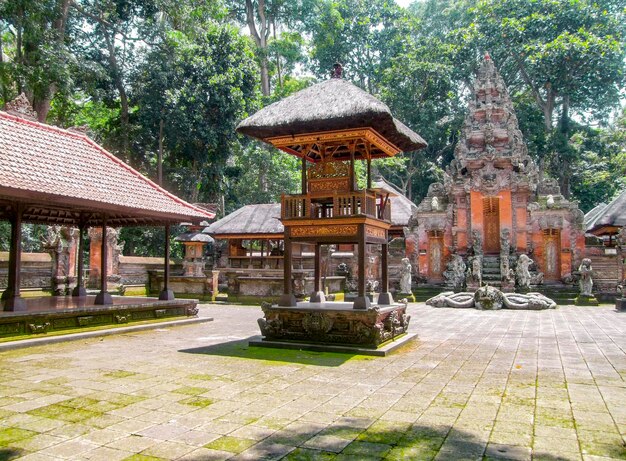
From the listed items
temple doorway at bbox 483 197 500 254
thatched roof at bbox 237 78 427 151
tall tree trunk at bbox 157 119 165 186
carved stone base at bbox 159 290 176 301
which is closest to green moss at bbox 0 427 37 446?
thatched roof at bbox 237 78 427 151

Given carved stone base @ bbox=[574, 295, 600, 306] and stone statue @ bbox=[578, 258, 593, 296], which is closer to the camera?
carved stone base @ bbox=[574, 295, 600, 306]

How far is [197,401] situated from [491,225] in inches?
878

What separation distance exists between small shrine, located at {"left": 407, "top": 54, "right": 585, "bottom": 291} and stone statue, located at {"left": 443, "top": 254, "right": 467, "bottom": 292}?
43 millimetres

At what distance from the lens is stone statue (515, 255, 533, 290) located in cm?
2100

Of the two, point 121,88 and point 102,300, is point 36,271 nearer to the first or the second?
point 102,300

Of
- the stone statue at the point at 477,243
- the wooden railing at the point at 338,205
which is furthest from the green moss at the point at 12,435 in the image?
the stone statue at the point at 477,243

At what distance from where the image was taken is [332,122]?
890 cm

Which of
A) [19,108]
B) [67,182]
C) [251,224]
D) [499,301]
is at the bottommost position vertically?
[499,301]

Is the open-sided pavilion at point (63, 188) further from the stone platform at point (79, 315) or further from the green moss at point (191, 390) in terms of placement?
the green moss at point (191, 390)

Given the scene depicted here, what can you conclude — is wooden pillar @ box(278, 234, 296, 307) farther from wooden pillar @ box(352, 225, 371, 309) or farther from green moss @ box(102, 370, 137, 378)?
green moss @ box(102, 370, 137, 378)

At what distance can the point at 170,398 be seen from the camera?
5.35 m

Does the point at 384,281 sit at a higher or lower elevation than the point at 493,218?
lower

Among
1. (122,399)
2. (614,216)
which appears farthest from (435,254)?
(122,399)

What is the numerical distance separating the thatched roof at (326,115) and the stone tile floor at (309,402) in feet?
13.0
